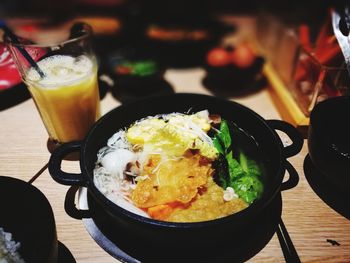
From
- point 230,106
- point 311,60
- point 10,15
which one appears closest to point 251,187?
point 230,106

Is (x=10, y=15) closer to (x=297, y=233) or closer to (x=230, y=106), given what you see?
(x=230, y=106)

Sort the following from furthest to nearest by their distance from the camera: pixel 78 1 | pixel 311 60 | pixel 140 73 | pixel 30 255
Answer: pixel 78 1 → pixel 140 73 → pixel 311 60 → pixel 30 255

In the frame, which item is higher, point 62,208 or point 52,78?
point 52,78

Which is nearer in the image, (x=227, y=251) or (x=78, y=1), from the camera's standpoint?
(x=227, y=251)

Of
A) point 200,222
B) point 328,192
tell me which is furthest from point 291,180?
point 200,222

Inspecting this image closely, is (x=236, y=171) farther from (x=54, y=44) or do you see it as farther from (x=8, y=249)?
(x=54, y=44)

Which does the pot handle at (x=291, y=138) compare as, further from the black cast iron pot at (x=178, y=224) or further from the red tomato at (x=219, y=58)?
the red tomato at (x=219, y=58)

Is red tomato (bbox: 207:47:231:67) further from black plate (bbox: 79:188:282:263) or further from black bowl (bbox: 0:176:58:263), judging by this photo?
black bowl (bbox: 0:176:58:263)
